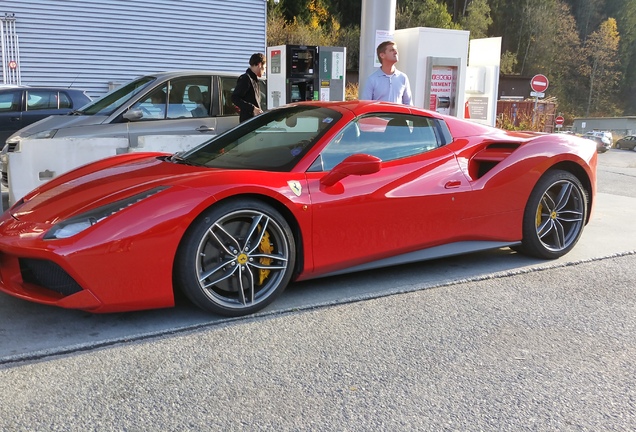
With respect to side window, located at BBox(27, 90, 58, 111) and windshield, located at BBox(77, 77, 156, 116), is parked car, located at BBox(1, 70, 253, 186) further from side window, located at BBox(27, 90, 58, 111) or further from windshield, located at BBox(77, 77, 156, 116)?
side window, located at BBox(27, 90, 58, 111)

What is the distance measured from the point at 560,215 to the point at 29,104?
31.8 feet

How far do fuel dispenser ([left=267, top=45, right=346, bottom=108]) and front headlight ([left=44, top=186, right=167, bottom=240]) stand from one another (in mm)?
6792

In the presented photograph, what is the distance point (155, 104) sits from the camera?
712 cm

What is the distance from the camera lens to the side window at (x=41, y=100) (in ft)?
35.1

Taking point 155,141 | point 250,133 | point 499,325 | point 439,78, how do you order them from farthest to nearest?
point 439,78
point 155,141
point 250,133
point 499,325

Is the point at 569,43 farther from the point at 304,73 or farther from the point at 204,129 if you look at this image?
the point at 204,129

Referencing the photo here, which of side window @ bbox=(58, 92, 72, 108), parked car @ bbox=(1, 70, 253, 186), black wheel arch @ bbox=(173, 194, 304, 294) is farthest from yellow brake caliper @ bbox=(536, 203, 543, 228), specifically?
side window @ bbox=(58, 92, 72, 108)

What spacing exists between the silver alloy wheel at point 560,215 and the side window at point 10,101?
31.7 ft

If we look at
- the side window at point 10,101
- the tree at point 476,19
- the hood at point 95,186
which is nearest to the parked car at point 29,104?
the side window at point 10,101

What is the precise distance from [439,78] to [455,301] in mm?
6952

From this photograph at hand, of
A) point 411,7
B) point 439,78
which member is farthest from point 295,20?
point 439,78

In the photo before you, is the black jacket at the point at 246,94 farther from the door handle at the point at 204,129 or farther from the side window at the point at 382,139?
the side window at the point at 382,139

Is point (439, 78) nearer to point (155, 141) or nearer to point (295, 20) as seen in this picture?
point (155, 141)

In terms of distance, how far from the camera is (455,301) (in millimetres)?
3771
